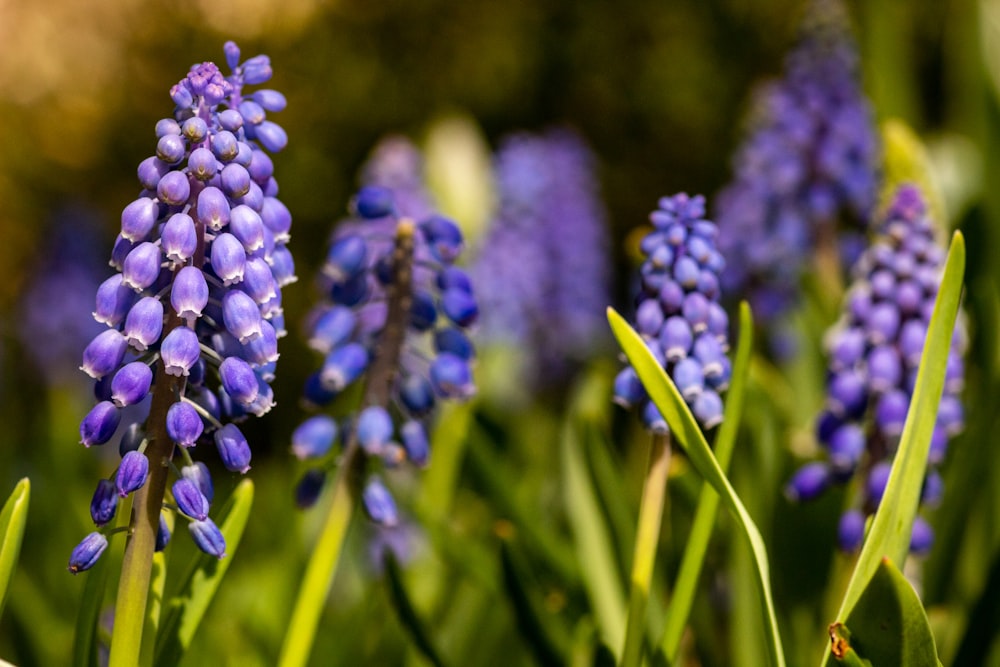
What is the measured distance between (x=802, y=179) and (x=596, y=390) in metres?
1.17

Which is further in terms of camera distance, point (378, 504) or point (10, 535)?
point (378, 504)

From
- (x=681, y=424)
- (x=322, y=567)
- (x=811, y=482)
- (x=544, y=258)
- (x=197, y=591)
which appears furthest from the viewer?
(x=544, y=258)

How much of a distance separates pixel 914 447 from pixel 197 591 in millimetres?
1180

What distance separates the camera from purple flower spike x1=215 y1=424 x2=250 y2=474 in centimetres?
149

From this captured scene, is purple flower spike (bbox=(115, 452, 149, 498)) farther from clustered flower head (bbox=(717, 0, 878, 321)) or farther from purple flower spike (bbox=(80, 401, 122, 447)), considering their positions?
clustered flower head (bbox=(717, 0, 878, 321))

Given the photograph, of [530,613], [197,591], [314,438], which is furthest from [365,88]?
[197,591]

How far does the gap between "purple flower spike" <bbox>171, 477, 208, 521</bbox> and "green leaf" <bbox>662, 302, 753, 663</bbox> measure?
80cm

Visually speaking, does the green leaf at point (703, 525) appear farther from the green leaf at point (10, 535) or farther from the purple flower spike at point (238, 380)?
the green leaf at point (10, 535)

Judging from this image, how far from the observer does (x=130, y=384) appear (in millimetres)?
1383

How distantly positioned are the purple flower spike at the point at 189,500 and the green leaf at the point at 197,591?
200 millimetres

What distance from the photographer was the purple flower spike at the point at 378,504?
1.90 metres

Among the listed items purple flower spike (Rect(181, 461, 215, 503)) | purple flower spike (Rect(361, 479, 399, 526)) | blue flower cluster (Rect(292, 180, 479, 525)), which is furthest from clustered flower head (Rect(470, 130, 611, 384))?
purple flower spike (Rect(181, 461, 215, 503))

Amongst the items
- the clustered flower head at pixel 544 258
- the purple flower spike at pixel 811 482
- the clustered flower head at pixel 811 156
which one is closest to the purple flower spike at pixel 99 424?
the purple flower spike at pixel 811 482

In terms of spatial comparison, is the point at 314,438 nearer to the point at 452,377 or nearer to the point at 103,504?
the point at 452,377
